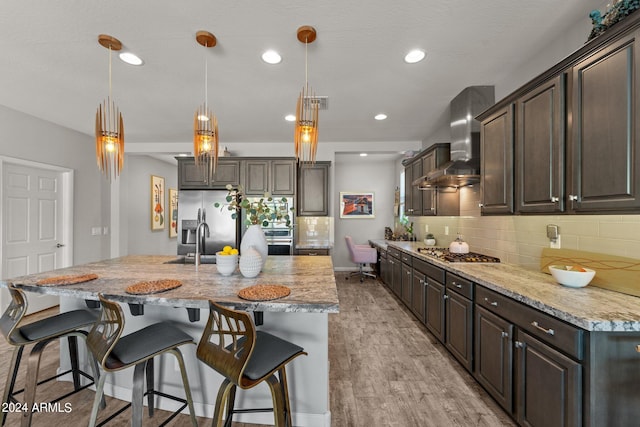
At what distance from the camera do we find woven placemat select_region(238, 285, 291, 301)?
139 centimetres

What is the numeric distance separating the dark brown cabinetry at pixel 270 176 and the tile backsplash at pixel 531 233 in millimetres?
2536

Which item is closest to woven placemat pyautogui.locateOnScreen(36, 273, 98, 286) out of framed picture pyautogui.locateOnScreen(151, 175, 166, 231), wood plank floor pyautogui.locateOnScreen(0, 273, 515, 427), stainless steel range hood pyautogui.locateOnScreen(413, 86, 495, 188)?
wood plank floor pyautogui.locateOnScreen(0, 273, 515, 427)

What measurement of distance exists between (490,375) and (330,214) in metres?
3.44

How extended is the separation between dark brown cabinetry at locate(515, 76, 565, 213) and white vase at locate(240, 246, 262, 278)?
1.95m

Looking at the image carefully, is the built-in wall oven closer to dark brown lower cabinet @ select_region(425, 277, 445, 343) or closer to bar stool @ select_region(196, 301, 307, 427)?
dark brown lower cabinet @ select_region(425, 277, 445, 343)

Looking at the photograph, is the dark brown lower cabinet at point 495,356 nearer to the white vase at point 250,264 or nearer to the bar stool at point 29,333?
the white vase at point 250,264

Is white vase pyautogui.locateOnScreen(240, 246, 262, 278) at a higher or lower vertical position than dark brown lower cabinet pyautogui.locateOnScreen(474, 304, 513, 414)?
higher

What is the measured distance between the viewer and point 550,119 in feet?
5.81

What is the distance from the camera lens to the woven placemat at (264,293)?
1.39 meters

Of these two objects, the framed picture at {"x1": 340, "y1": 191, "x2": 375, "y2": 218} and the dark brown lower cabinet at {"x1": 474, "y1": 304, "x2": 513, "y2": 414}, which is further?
the framed picture at {"x1": 340, "y1": 191, "x2": 375, "y2": 218}

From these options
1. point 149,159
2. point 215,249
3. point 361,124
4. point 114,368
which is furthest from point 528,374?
point 149,159

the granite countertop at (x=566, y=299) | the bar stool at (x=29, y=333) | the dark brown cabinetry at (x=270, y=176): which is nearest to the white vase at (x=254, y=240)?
the bar stool at (x=29, y=333)

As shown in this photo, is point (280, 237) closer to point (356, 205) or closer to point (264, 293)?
point (356, 205)

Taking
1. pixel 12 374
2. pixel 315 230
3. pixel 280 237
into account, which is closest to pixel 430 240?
pixel 315 230
